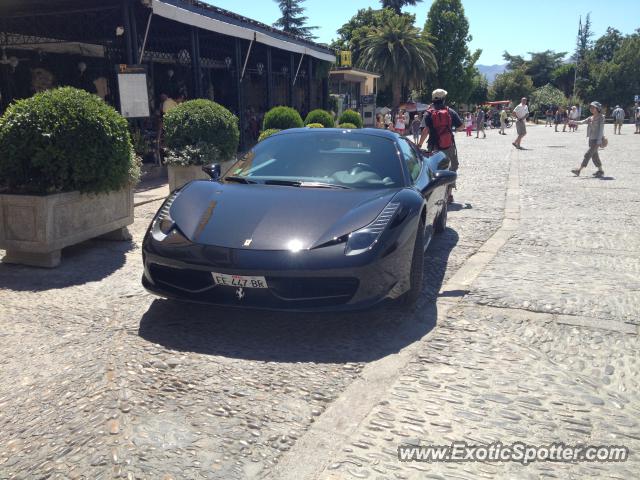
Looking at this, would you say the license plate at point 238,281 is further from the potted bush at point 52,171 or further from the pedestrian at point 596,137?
the pedestrian at point 596,137

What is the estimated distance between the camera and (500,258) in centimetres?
554

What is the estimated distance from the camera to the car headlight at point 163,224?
12.3ft

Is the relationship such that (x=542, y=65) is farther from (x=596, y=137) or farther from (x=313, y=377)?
(x=313, y=377)

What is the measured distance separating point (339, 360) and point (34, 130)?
12.1ft

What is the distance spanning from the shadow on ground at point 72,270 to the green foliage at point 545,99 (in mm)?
73323

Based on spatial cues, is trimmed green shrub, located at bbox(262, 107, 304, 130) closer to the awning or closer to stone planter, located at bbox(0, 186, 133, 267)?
the awning

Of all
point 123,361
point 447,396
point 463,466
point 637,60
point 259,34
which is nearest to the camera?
point 463,466

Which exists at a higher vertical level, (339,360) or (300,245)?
(300,245)

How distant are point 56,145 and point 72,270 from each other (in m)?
1.16

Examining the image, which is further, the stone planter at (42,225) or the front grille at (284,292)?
the stone planter at (42,225)

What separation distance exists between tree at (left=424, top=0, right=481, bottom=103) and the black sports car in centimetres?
6041

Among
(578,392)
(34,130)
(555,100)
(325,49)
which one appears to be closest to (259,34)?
(325,49)

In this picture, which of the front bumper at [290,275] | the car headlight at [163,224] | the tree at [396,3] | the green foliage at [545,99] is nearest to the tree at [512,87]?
the green foliage at [545,99]

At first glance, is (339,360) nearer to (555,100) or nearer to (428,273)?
(428,273)
